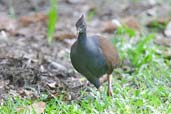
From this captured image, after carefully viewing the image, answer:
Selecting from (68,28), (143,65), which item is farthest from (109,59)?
(68,28)

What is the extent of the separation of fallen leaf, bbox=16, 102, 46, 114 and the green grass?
0.16 feet

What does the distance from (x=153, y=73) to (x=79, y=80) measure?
74 centimetres

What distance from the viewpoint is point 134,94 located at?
17.8 ft

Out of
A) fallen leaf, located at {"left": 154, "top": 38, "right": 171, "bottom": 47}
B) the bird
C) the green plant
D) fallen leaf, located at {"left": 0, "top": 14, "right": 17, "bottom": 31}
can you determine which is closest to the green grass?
the bird

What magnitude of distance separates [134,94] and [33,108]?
37.6 inches

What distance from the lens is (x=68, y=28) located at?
26.4ft

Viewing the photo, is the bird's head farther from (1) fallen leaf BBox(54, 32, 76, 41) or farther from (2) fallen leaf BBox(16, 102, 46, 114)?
(1) fallen leaf BBox(54, 32, 76, 41)

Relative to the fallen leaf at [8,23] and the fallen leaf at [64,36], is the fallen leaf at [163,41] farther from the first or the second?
the fallen leaf at [8,23]

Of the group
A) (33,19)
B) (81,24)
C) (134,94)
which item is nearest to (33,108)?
(81,24)

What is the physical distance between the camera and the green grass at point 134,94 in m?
5.05

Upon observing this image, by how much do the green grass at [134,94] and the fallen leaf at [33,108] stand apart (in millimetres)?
49

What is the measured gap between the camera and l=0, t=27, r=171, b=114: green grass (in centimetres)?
505

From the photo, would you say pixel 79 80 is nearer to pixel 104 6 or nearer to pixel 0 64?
pixel 0 64

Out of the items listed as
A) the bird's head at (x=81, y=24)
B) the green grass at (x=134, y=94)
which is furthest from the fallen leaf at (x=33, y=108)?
the bird's head at (x=81, y=24)
